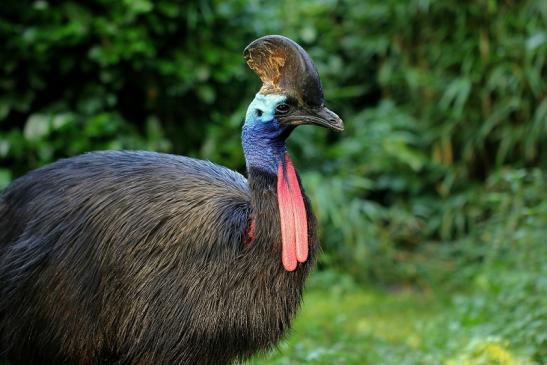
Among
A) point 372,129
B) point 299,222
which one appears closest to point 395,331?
point 372,129

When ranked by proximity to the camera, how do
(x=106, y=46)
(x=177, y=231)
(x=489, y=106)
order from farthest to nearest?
(x=489, y=106) → (x=106, y=46) → (x=177, y=231)

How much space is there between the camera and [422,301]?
687cm

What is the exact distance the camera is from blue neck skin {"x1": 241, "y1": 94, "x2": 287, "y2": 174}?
3367 millimetres

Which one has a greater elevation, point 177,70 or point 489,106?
point 177,70

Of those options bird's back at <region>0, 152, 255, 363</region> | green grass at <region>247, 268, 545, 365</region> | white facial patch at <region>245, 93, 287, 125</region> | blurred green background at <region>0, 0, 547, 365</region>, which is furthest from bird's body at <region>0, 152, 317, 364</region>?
blurred green background at <region>0, 0, 547, 365</region>

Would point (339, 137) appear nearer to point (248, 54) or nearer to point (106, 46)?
point (106, 46)

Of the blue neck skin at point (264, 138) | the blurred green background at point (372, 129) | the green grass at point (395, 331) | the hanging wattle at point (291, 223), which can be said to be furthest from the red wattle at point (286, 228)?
the blurred green background at point (372, 129)

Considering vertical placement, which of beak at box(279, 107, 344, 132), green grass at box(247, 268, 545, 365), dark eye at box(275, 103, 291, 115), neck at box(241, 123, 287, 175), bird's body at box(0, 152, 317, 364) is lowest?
green grass at box(247, 268, 545, 365)

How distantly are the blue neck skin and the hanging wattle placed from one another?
0.07 meters

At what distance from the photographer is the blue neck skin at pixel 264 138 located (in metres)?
3.37

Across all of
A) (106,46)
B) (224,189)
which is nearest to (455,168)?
(106,46)

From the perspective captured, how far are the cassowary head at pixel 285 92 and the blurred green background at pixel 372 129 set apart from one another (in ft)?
4.90

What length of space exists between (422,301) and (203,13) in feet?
8.40

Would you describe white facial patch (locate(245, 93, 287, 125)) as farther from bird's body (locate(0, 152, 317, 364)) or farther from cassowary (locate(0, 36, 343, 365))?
bird's body (locate(0, 152, 317, 364))
